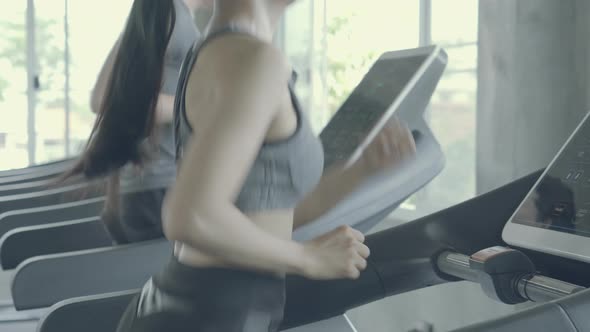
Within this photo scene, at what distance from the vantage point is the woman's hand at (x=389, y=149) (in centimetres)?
149

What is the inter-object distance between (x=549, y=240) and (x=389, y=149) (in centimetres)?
45

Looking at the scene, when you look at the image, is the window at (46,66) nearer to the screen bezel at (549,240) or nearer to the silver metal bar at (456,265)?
the silver metal bar at (456,265)

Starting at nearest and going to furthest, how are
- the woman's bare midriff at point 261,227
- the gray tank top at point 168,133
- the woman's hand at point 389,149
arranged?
the woman's bare midriff at point 261,227 → the woman's hand at point 389,149 → the gray tank top at point 168,133

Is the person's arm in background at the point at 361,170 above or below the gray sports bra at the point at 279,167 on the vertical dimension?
below

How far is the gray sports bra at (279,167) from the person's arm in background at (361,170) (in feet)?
1.66

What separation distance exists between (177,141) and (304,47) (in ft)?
12.1

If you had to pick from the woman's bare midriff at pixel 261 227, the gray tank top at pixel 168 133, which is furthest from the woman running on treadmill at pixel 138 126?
the woman's bare midriff at pixel 261 227

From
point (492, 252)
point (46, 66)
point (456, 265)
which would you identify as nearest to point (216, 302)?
point (492, 252)

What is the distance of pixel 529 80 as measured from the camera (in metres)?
2.23

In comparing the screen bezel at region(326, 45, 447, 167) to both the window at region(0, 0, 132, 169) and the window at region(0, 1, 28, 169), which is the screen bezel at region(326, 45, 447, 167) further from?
the window at region(0, 1, 28, 169)

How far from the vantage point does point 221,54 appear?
0.92m

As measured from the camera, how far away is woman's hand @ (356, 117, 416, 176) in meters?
1.49

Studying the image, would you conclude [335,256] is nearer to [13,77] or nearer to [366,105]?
[366,105]

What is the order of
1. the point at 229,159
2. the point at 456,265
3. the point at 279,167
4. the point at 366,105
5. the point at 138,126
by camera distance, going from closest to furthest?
the point at 229,159 < the point at 279,167 < the point at 456,265 < the point at 138,126 < the point at 366,105
